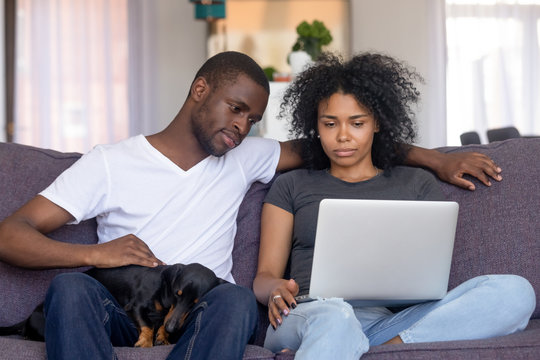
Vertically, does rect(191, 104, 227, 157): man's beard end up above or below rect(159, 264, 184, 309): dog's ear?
above

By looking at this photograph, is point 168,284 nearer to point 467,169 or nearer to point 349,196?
point 349,196

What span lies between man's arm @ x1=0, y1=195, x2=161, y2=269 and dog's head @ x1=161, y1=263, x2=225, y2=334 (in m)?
0.08

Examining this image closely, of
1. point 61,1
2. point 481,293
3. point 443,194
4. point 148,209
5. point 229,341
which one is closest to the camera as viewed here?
point 229,341

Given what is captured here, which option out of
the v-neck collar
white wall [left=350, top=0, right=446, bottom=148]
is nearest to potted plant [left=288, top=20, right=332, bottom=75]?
white wall [left=350, top=0, right=446, bottom=148]

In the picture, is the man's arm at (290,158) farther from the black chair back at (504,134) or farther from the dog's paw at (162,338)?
the black chair back at (504,134)

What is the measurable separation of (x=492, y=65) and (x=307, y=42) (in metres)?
1.94

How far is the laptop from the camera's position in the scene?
1.49 metres

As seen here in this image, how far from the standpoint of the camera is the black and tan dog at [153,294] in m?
1.58

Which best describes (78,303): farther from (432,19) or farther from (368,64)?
(432,19)

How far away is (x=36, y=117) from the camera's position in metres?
5.75

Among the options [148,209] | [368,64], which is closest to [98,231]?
[148,209]

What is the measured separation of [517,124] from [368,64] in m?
4.26

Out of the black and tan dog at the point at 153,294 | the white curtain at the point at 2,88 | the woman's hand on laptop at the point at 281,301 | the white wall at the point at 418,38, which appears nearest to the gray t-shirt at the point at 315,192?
the woman's hand on laptop at the point at 281,301

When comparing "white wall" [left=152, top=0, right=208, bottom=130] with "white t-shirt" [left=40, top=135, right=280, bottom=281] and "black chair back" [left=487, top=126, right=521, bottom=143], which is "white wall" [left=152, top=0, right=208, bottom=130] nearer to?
"black chair back" [left=487, top=126, right=521, bottom=143]
